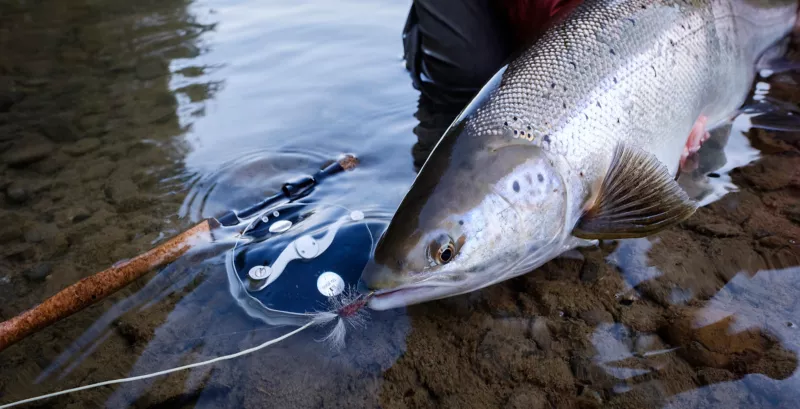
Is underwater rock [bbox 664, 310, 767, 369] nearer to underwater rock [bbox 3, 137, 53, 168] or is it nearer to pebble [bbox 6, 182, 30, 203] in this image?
pebble [bbox 6, 182, 30, 203]

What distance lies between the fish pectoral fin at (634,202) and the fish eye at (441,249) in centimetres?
58

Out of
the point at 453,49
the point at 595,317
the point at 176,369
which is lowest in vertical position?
the point at 176,369

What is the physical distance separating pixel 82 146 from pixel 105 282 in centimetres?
209

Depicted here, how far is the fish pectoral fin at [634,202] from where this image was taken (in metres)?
2.03

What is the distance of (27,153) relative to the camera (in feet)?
11.2

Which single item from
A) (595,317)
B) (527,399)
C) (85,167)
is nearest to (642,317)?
(595,317)

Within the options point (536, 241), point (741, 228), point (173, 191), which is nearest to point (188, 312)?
point (173, 191)

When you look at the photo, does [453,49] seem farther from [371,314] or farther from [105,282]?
[105,282]

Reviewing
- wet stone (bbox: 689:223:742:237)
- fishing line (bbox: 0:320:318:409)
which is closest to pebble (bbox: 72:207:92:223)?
fishing line (bbox: 0:320:318:409)

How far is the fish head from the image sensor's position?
6.01ft

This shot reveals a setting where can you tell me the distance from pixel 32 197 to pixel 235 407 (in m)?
2.03

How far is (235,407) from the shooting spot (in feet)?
5.75

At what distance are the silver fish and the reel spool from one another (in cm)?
21

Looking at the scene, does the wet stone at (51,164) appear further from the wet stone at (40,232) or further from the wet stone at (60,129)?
the wet stone at (40,232)
